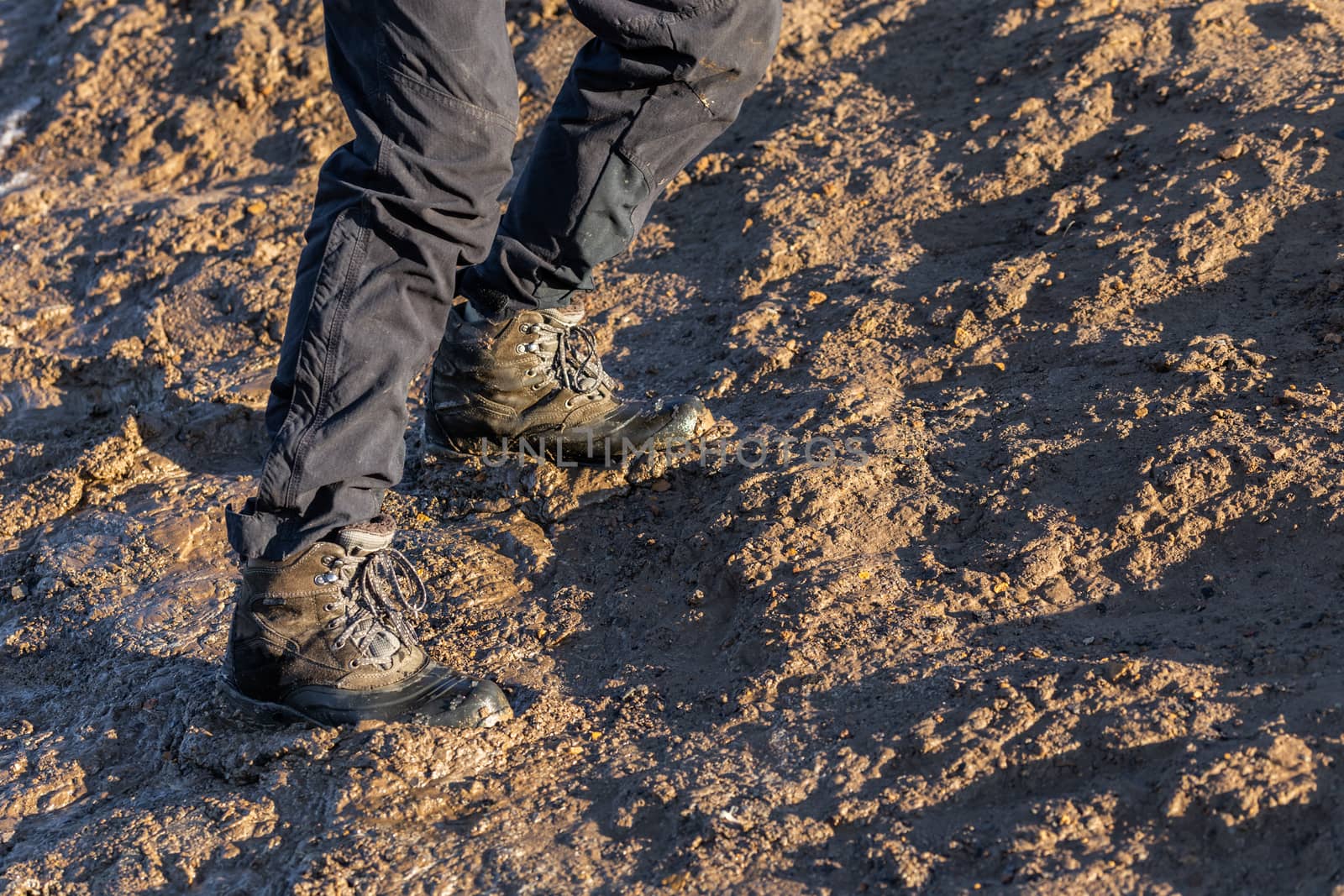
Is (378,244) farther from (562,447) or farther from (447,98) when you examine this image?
(562,447)

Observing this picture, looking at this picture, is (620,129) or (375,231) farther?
(620,129)

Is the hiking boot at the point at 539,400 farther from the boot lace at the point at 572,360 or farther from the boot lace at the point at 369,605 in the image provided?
the boot lace at the point at 369,605

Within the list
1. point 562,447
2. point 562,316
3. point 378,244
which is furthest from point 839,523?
point 378,244

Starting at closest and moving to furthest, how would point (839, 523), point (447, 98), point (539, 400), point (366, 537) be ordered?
point (447, 98) → point (366, 537) → point (839, 523) → point (539, 400)

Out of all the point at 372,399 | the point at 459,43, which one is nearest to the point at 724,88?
the point at 459,43

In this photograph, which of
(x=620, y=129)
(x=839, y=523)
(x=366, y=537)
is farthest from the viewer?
Answer: (x=620, y=129)

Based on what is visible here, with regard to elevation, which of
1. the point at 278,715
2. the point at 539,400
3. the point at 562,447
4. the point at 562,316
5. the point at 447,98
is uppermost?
the point at 447,98

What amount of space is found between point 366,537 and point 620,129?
98 centimetres

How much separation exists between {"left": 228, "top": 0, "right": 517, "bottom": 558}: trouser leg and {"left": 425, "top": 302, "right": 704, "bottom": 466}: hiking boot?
2.16 feet

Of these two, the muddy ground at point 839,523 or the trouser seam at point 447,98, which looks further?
the trouser seam at point 447,98

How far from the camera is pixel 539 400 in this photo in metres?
2.68

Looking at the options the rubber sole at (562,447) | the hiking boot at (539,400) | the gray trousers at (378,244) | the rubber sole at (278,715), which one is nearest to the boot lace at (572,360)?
the hiking boot at (539,400)

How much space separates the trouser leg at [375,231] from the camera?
6.09 feet

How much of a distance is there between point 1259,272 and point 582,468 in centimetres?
161
